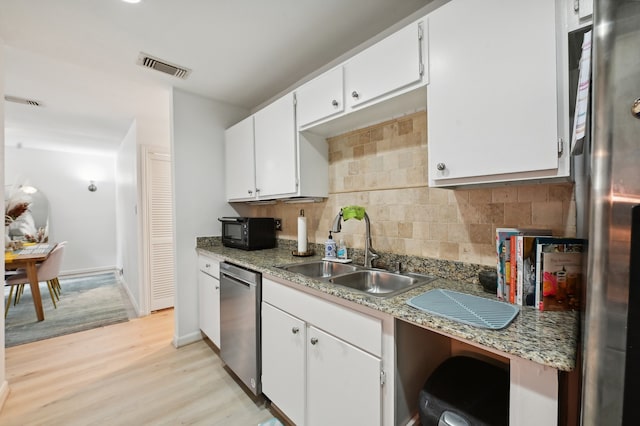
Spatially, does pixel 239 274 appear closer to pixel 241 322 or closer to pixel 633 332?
pixel 241 322

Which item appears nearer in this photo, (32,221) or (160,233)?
(160,233)

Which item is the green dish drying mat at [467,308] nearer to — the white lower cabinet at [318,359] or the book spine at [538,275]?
the book spine at [538,275]

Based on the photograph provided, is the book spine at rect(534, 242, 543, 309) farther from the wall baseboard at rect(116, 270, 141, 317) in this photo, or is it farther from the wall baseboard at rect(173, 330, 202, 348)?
the wall baseboard at rect(116, 270, 141, 317)

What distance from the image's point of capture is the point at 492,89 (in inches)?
39.8

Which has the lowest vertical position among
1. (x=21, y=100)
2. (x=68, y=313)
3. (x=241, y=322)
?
(x=68, y=313)

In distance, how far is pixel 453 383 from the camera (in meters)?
1.04

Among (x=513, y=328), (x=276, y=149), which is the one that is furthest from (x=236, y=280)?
(x=513, y=328)

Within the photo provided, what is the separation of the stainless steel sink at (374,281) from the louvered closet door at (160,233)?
2.78m

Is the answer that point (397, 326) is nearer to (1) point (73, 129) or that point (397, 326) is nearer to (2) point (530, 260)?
(2) point (530, 260)

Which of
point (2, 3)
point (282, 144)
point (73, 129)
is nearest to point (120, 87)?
point (2, 3)

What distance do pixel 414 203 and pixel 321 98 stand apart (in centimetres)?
90

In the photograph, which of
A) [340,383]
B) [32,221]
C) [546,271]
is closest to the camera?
[546,271]

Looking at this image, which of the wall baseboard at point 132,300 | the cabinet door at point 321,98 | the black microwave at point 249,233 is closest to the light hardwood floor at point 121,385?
the wall baseboard at point 132,300

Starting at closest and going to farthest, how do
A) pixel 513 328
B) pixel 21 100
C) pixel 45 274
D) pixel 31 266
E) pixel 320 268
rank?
pixel 513 328, pixel 320 268, pixel 21 100, pixel 31 266, pixel 45 274
